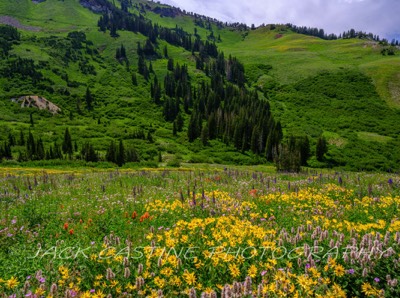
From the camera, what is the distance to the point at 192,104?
134625mm

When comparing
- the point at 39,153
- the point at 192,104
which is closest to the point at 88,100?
the point at 192,104

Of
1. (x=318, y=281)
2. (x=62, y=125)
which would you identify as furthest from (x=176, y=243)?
(x=62, y=125)

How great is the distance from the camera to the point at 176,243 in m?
5.41

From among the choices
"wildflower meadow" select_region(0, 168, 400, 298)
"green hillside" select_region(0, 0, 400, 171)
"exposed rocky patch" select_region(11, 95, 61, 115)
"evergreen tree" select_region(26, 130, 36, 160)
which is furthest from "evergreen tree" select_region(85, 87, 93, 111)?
"wildflower meadow" select_region(0, 168, 400, 298)

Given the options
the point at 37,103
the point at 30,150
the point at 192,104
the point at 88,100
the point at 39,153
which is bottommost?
the point at 39,153

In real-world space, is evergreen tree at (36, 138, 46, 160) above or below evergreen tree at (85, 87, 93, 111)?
below

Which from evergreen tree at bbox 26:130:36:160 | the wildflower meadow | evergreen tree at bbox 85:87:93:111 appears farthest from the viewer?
evergreen tree at bbox 85:87:93:111

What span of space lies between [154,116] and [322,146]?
66.3 meters

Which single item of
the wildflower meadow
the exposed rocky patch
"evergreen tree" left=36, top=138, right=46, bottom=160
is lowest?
"evergreen tree" left=36, top=138, right=46, bottom=160

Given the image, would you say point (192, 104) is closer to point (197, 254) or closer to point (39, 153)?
point (39, 153)

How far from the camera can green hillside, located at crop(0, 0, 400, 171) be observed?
76.8 m

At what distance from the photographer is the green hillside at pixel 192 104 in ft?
252

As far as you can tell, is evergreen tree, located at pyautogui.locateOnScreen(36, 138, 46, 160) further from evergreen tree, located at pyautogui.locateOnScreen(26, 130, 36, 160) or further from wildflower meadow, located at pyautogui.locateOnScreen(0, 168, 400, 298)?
wildflower meadow, located at pyautogui.locateOnScreen(0, 168, 400, 298)

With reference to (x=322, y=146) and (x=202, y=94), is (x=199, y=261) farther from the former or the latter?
(x=202, y=94)
